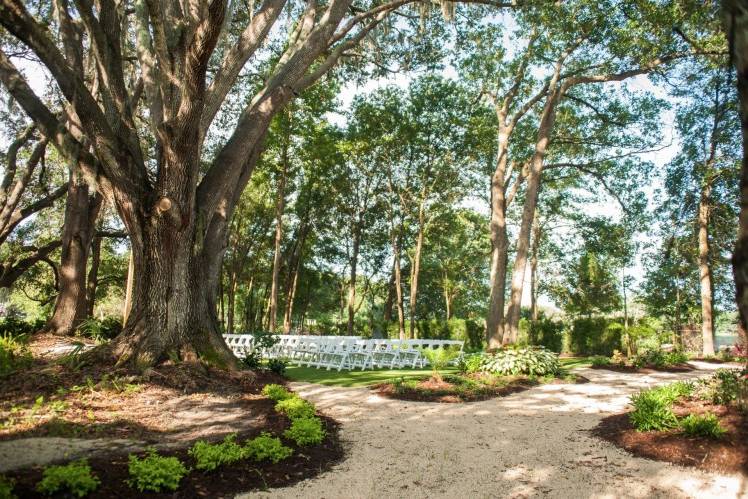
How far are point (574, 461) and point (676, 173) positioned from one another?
21.2 metres

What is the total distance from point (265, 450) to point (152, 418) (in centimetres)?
186

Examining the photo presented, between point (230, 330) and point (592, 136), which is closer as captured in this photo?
point (592, 136)

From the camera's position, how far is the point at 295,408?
20.0ft

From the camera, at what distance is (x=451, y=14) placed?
Answer: 10.9m

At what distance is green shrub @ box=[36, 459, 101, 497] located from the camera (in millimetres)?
3377

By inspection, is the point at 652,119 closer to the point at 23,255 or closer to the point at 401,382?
the point at 401,382

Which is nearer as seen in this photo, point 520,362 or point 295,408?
point 295,408

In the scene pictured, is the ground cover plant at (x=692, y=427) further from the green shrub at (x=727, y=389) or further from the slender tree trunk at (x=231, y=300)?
the slender tree trunk at (x=231, y=300)

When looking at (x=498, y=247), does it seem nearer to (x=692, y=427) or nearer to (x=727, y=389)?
(x=727, y=389)

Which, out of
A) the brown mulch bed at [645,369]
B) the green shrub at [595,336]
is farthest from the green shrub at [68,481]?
the green shrub at [595,336]

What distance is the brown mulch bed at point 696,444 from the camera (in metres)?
4.73

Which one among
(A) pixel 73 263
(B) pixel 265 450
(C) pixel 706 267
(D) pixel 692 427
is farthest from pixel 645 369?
(A) pixel 73 263

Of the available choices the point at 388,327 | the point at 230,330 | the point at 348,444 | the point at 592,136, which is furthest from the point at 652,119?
the point at 230,330

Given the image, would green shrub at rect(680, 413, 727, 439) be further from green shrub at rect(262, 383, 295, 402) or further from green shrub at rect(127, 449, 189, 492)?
green shrub at rect(127, 449, 189, 492)
